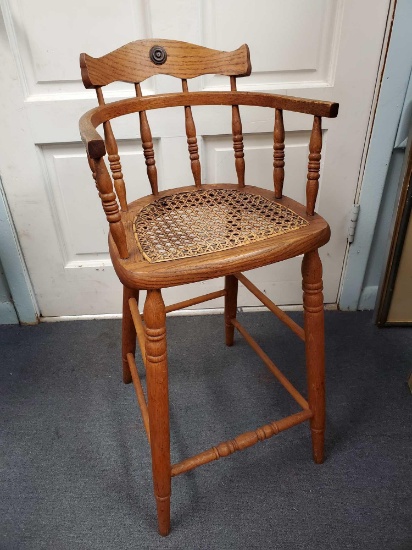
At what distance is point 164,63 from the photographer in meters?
0.83

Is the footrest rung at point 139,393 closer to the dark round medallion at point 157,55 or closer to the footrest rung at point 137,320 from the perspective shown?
the footrest rung at point 137,320

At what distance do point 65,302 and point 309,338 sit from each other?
2.89 feet

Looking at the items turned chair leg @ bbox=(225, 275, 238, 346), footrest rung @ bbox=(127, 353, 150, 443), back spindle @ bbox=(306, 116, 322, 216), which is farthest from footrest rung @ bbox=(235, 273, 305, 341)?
footrest rung @ bbox=(127, 353, 150, 443)

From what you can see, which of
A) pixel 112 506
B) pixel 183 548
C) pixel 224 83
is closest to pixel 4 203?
pixel 224 83

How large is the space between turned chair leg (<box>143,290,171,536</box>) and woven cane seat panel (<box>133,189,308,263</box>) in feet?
0.27

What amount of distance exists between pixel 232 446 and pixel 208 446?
202 millimetres

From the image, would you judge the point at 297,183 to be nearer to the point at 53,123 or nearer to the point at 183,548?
the point at 53,123

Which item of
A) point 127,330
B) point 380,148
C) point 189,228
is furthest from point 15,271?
point 380,148

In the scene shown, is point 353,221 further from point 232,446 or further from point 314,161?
point 232,446

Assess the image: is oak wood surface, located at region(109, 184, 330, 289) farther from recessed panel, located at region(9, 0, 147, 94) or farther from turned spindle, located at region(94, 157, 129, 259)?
recessed panel, located at region(9, 0, 147, 94)

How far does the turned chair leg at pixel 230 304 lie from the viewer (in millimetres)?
1094

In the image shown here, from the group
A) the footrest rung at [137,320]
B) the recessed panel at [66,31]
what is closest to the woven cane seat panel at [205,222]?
the footrest rung at [137,320]

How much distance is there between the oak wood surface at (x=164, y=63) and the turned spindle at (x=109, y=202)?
29 centimetres

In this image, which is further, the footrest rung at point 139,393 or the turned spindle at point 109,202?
the footrest rung at point 139,393
